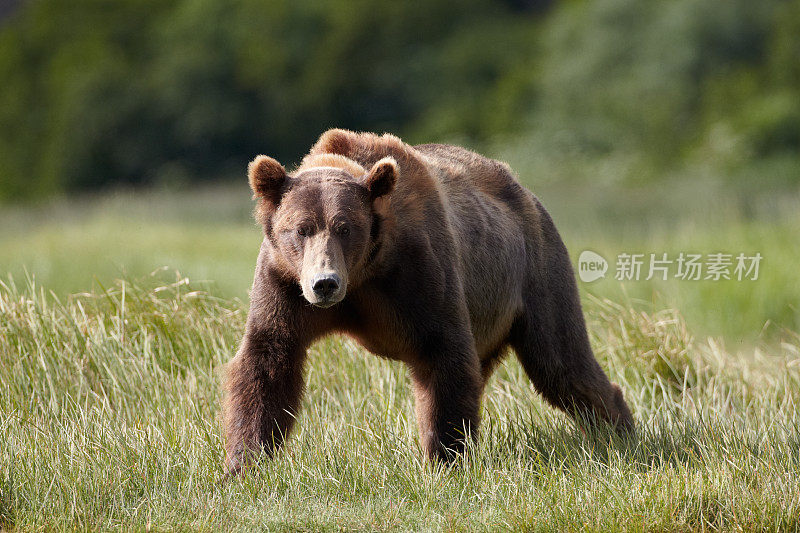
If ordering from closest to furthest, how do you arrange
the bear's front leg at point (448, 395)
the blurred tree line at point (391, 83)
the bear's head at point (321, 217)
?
1. the bear's head at point (321, 217)
2. the bear's front leg at point (448, 395)
3. the blurred tree line at point (391, 83)

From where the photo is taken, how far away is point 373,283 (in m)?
4.82

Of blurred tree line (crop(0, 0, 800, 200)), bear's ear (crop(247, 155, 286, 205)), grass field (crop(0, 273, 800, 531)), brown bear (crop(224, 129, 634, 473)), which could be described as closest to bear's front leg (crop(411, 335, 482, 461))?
brown bear (crop(224, 129, 634, 473))

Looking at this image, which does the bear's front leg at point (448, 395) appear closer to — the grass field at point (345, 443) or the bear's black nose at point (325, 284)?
the grass field at point (345, 443)

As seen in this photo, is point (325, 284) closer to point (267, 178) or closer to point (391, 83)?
point (267, 178)

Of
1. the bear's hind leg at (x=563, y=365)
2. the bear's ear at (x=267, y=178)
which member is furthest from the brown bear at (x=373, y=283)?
the bear's hind leg at (x=563, y=365)

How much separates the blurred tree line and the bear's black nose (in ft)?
83.9

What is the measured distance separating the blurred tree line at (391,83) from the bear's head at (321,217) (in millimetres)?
25126

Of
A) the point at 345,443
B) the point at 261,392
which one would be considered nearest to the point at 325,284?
the point at 261,392

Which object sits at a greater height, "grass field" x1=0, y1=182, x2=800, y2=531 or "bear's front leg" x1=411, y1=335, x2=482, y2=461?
"bear's front leg" x1=411, y1=335, x2=482, y2=461

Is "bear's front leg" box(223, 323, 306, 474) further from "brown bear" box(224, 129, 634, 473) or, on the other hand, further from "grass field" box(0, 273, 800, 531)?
"grass field" box(0, 273, 800, 531)

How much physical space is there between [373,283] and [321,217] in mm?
447

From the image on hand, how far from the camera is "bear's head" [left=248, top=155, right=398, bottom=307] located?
4426mm

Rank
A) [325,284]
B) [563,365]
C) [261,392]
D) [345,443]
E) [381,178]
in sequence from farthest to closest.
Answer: [563,365], [345,443], [261,392], [381,178], [325,284]

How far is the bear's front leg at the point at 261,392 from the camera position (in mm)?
4902
